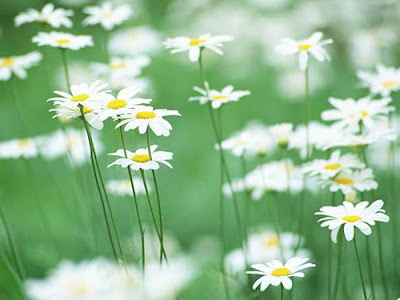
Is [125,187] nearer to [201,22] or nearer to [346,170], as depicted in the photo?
[346,170]

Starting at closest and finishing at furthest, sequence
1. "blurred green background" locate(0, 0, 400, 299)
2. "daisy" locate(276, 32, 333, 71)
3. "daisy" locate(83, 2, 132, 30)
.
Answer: "daisy" locate(276, 32, 333, 71) → "daisy" locate(83, 2, 132, 30) → "blurred green background" locate(0, 0, 400, 299)

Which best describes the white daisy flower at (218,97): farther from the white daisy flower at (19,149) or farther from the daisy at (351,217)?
the white daisy flower at (19,149)

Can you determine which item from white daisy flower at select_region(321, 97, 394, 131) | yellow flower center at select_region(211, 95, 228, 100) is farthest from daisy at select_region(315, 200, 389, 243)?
yellow flower center at select_region(211, 95, 228, 100)

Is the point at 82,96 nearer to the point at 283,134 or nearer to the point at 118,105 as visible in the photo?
the point at 118,105

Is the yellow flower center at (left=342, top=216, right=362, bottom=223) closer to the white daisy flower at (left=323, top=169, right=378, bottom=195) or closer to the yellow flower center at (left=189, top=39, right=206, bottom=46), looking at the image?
the white daisy flower at (left=323, top=169, right=378, bottom=195)

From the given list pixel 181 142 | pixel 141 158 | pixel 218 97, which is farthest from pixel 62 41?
pixel 181 142

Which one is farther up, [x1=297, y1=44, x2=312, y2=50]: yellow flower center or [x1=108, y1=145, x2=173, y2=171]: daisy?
[x1=297, y1=44, x2=312, y2=50]: yellow flower center

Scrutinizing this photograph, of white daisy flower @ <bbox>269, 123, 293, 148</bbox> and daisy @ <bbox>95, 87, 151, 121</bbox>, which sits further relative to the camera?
white daisy flower @ <bbox>269, 123, 293, 148</bbox>
